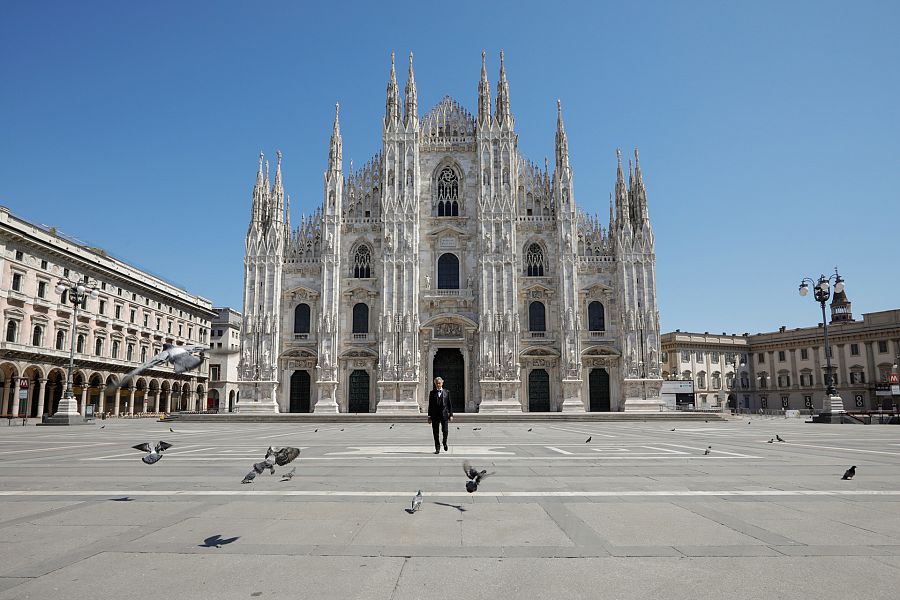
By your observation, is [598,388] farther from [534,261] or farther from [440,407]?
[440,407]

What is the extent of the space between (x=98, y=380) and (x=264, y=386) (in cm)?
1913

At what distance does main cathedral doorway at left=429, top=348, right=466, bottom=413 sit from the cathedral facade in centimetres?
10

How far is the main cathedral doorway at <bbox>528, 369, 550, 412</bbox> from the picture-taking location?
131 ft

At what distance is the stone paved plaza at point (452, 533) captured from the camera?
3.77m

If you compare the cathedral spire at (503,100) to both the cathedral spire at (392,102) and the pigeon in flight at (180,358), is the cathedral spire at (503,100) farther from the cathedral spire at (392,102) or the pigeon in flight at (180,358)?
the pigeon in flight at (180,358)

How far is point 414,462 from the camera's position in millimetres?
10891

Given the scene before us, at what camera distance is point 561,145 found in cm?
4150

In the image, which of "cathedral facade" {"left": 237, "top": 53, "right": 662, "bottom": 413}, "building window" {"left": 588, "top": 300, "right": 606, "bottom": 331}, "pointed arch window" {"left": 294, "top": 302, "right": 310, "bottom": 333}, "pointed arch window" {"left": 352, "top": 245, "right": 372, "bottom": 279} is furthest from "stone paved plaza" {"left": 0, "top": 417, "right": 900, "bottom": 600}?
"pointed arch window" {"left": 352, "top": 245, "right": 372, "bottom": 279}

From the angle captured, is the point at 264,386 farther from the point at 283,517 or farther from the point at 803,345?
the point at 803,345

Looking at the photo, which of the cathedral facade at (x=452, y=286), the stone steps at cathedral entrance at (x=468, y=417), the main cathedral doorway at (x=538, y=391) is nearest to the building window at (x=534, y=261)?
the cathedral facade at (x=452, y=286)

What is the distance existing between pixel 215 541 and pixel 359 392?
36192mm

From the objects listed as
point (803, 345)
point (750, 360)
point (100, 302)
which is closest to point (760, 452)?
point (100, 302)

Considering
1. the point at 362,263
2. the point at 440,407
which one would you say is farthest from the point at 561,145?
the point at 440,407

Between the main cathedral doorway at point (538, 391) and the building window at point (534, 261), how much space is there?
6.82 metres
